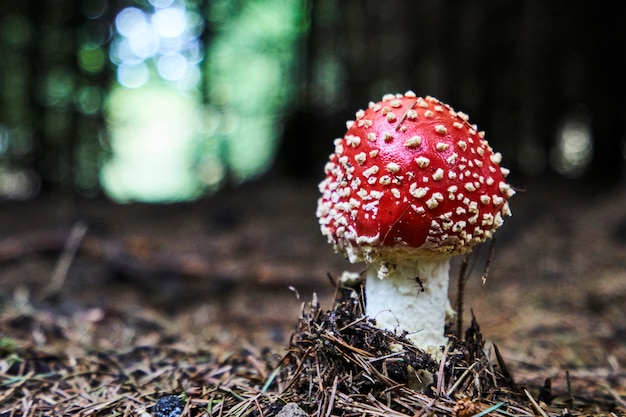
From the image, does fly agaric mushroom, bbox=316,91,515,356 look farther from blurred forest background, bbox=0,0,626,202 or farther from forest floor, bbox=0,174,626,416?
blurred forest background, bbox=0,0,626,202

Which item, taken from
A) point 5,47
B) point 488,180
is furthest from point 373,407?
point 5,47

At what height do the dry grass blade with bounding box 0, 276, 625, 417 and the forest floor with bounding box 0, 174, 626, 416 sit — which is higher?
the dry grass blade with bounding box 0, 276, 625, 417

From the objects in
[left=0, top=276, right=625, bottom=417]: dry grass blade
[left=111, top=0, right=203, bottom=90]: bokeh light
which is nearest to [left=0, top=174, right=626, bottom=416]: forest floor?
[left=0, top=276, right=625, bottom=417]: dry grass blade

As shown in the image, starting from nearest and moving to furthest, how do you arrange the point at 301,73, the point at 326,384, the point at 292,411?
the point at 292,411 < the point at 326,384 < the point at 301,73

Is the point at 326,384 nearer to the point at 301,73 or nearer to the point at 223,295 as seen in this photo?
the point at 223,295

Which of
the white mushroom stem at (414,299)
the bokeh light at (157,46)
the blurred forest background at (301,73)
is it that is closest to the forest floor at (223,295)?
the white mushroom stem at (414,299)

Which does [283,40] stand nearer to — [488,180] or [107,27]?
[107,27]

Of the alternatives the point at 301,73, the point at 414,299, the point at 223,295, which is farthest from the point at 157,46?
the point at 414,299
